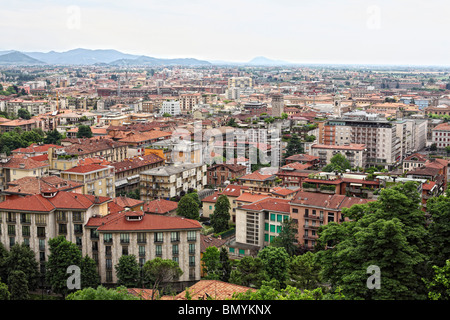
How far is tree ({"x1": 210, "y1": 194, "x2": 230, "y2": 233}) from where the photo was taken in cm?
1259

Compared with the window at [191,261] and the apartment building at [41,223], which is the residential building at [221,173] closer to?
the window at [191,261]

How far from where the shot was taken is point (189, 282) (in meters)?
8.91

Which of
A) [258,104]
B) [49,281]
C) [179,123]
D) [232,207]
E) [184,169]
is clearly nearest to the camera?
[49,281]

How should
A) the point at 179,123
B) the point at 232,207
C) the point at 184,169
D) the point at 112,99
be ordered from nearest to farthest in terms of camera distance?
the point at 232,207
the point at 184,169
the point at 179,123
the point at 112,99

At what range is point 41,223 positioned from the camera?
9.03m

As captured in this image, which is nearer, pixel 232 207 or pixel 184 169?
pixel 232 207

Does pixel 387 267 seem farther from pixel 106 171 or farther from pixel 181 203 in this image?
pixel 106 171

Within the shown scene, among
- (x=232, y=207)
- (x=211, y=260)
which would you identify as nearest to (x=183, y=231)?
(x=211, y=260)

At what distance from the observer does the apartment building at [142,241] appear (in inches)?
343

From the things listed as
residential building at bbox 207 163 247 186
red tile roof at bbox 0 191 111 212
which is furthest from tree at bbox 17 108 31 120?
red tile roof at bbox 0 191 111 212

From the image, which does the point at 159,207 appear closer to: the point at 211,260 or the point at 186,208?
the point at 186,208

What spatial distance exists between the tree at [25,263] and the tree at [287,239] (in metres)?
4.52

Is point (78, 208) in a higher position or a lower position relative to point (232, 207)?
higher
